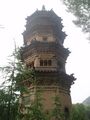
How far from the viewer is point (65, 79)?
1962cm

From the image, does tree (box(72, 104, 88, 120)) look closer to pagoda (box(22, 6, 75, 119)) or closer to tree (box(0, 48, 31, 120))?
pagoda (box(22, 6, 75, 119))

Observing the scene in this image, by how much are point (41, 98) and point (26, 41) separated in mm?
6644

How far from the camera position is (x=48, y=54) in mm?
20547

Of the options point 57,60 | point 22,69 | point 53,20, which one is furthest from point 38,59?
point 22,69

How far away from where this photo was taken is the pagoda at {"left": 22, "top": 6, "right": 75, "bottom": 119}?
62.5ft

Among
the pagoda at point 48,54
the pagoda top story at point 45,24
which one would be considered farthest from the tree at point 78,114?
the pagoda top story at point 45,24

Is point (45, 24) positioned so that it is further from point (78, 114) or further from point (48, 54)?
point (78, 114)

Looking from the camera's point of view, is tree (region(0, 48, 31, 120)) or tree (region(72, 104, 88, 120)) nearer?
tree (region(0, 48, 31, 120))

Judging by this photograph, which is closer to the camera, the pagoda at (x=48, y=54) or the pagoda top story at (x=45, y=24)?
the pagoda at (x=48, y=54)

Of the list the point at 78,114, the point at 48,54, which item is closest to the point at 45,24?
the point at 48,54

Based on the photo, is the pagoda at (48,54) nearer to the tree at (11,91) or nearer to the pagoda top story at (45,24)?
the pagoda top story at (45,24)

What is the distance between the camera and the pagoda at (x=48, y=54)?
1905 centimetres

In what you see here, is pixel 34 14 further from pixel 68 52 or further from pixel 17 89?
pixel 17 89

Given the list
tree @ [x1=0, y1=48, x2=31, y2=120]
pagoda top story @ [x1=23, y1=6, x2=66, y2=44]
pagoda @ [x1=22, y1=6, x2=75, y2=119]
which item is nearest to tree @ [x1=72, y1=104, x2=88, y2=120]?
pagoda @ [x1=22, y1=6, x2=75, y2=119]
